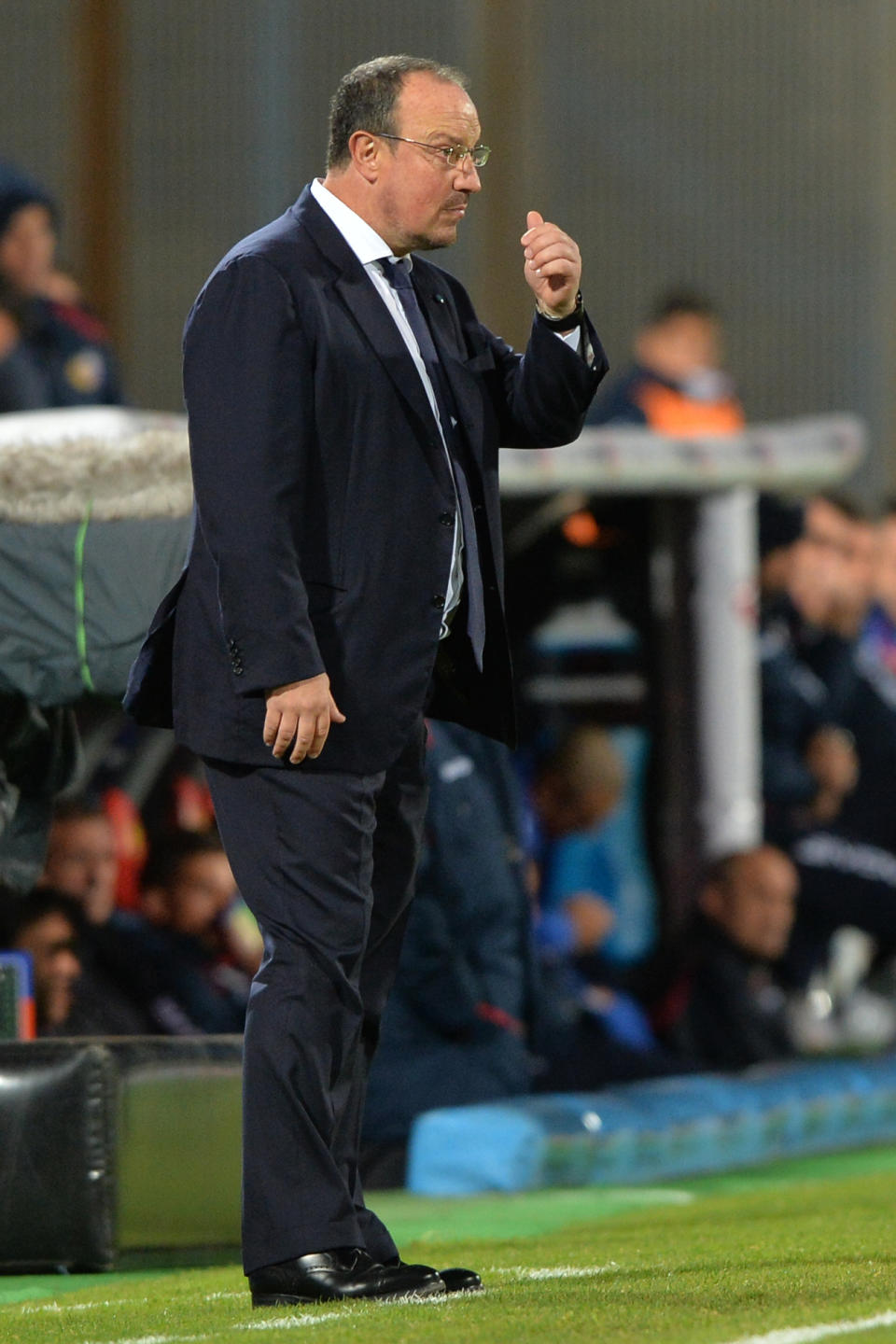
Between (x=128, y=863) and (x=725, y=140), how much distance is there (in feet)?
31.1

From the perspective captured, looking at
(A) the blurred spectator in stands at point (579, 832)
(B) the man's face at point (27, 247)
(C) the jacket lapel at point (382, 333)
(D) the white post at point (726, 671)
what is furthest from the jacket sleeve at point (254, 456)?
(D) the white post at point (726, 671)

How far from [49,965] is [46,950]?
0.04 metres

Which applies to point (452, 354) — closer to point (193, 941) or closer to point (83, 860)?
point (83, 860)

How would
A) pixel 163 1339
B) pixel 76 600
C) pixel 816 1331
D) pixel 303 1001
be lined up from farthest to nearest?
1. pixel 76 600
2. pixel 303 1001
3. pixel 163 1339
4. pixel 816 1331

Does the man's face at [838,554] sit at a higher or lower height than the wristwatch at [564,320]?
lower

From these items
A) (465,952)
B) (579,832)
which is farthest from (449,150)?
(579,832)

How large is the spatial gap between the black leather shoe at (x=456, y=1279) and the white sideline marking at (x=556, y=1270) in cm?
20

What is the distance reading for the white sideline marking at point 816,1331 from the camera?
3.35 metres

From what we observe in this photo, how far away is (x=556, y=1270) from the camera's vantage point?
4.32 m

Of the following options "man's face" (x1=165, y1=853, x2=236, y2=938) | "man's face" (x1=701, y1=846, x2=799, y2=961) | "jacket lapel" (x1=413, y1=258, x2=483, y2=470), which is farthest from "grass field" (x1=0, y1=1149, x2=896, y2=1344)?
"man's face" (x1=701, y1=846, x2=799, y2=961)

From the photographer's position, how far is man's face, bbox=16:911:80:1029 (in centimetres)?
653

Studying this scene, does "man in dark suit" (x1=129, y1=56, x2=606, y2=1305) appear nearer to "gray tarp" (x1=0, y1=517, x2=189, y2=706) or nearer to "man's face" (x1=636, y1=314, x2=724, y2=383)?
"gray tarp" (x1=0, y1=517, x2=189, y2=706)

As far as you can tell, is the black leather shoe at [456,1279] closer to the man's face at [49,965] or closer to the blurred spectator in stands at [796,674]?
the man's face at [49,965]

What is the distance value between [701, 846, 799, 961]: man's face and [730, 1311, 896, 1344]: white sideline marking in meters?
5.18
